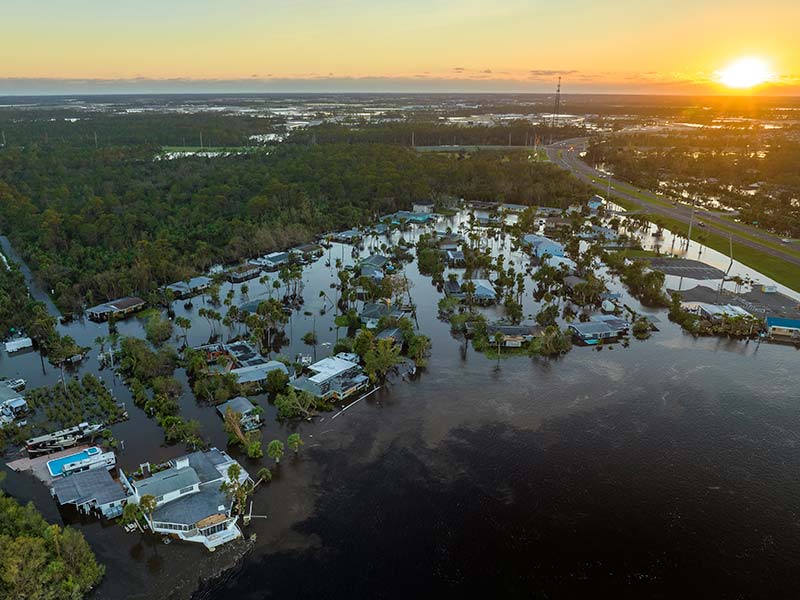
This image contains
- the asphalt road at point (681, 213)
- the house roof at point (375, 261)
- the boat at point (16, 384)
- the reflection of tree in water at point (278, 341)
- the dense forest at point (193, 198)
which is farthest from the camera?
the asphalt road at point (681, 213)

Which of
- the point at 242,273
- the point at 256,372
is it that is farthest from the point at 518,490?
the point at 242,273

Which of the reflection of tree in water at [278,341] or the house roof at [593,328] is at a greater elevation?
the house roof at [593,328]

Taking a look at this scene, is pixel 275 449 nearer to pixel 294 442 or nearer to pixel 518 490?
pixel 294 442

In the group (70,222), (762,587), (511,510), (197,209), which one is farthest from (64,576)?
(197,209)

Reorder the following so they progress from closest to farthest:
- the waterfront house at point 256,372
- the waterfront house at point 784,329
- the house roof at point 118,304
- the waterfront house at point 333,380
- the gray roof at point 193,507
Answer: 1. the gray roof at point 193,507
2. the waterfront house at point 333,380
3. the waterfront house at point 256,372
4. the waterfront house at point 784,329
5. the house roof at point 118,304

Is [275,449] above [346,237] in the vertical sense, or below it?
below

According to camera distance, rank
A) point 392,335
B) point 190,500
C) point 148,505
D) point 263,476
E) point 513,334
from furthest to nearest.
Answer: point 513,334 < point 392,335 < point 263,476 < point 190,500 < point 148,505

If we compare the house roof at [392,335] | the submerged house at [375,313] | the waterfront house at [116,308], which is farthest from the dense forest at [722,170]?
the waterfront house at [116,308]

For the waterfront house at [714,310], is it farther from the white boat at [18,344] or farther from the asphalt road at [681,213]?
the white boat at [18,344]
